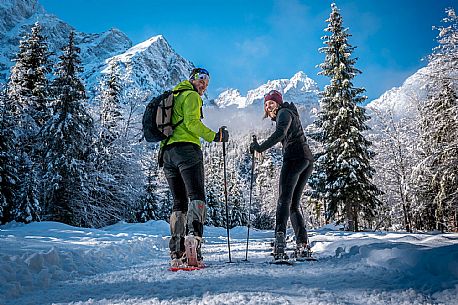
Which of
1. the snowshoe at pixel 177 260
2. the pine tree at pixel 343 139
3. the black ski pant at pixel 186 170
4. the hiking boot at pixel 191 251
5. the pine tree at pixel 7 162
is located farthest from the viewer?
the pine tree at pixel 343 139

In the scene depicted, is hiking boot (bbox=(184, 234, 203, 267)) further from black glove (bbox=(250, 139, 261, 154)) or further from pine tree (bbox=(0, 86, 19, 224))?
pine tree (bbox=(0, 86, 19, 224))

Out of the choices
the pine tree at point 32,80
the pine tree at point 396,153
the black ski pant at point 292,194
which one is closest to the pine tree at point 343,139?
the pine tree at point 396,153

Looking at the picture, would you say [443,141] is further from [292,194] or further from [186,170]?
[186,170]

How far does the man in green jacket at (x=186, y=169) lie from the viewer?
12.3 ft

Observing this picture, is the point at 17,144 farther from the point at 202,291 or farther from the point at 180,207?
the point at 202,291

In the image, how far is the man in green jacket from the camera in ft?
12.3

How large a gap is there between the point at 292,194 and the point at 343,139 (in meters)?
16.8

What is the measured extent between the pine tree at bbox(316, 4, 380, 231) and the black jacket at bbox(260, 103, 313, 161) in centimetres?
1559

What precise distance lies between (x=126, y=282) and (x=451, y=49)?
16693mm

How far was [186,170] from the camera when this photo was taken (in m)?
3.84

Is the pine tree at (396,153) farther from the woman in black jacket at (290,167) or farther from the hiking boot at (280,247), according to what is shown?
the hiking boot at (280,247)

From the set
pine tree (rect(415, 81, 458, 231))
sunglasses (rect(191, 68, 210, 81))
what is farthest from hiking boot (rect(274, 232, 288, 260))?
pine tree (rect(415, 81, 458, 231))

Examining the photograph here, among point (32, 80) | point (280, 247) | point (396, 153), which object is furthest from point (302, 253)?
point (32, 80)

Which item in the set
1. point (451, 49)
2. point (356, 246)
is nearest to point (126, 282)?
point (356, 246)
